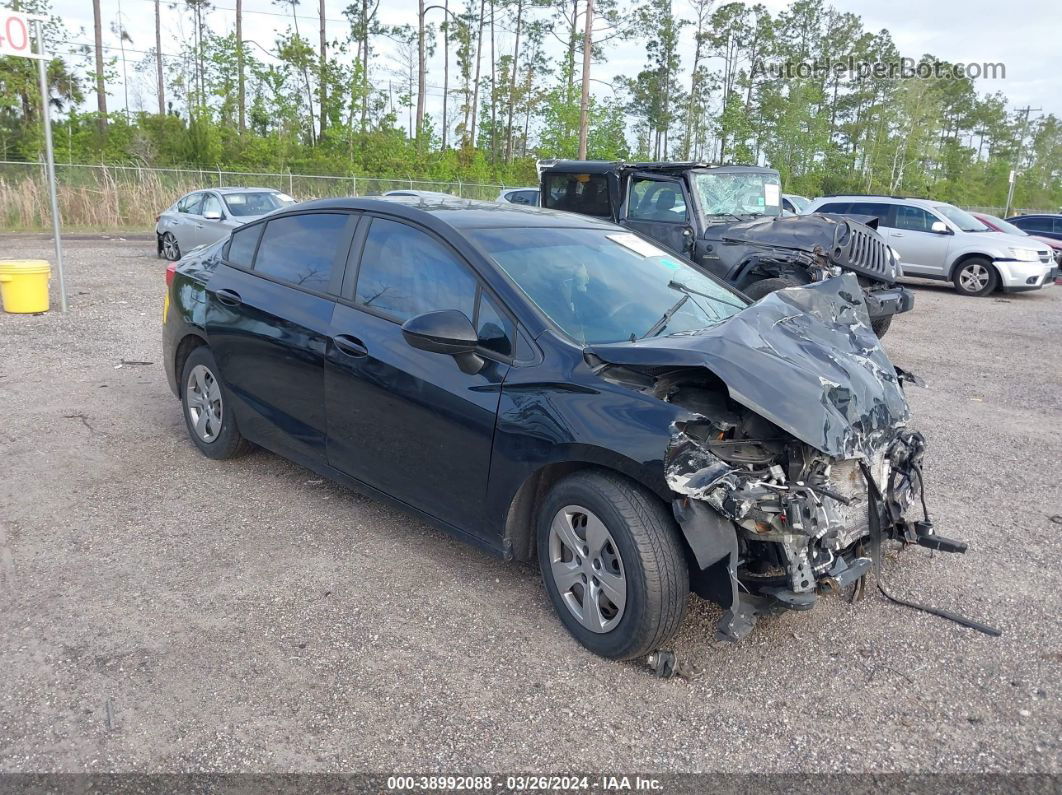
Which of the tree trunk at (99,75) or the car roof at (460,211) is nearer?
the car roof at (460,211)

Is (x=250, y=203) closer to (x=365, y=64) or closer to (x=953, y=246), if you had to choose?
(x=953, y=246)

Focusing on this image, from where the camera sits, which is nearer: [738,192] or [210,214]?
[738,192]

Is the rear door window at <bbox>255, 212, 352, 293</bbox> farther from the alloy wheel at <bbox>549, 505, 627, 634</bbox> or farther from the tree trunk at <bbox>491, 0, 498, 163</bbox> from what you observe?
the tree trunk at <bbox>491, 0, 498, 163</bbox>

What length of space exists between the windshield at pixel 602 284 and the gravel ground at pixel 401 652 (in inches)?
49.4

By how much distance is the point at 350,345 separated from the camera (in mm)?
4102

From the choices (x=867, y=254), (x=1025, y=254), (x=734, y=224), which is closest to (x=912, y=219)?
(x=1025, y=254)

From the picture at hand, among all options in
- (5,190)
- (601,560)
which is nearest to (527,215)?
(601,560)

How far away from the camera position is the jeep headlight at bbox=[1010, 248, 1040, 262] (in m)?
15.8

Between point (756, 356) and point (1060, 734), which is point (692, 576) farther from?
point (1060, 734)

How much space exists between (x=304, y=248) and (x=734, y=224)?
21.5 ft

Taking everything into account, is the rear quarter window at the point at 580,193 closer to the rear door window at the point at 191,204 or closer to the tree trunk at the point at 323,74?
the rear door window at the point at 191,204

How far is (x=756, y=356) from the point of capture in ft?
10.9

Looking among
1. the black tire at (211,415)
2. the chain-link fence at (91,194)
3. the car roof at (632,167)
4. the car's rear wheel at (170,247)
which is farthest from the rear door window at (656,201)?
Answer: the chain-link fence at (91,194)

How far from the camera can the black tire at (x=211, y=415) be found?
5.11 meters
